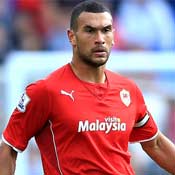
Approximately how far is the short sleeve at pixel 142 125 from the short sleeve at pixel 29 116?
27.5 inches

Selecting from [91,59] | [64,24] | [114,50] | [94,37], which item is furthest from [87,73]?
[64,24]

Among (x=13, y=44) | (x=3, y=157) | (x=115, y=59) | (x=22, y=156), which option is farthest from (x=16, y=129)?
(x=13, y=44)

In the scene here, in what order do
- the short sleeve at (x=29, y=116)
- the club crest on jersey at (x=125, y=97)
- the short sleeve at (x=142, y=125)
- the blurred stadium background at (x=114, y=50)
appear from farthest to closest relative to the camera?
the blurred stadium background at (x=114, y=50), the short sleeve at (x=142, y=125), the club crest on jersey at (x=125, y=97), the short sleeve at (x=29, y=116)

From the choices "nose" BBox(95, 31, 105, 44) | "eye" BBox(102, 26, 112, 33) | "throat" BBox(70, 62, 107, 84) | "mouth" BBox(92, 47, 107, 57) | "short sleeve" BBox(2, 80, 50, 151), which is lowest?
"short sleeve" BBox(2, 80, 50, 151)

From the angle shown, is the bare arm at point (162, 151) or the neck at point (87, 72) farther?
the bare arm at point (162, 151)

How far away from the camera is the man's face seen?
17.3ft

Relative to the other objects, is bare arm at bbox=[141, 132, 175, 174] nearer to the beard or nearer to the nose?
the beard

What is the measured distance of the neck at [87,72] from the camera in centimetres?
540

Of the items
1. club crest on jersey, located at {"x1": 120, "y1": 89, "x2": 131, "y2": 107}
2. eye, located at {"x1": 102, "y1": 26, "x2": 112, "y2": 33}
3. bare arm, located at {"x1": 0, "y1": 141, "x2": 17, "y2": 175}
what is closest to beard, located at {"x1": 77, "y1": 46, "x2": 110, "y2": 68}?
eye, located at {"x1": 102, "y1": 26, "x2": 112, "y2": 33}

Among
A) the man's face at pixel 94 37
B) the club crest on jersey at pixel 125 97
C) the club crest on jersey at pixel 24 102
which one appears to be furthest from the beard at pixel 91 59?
the club crest on jersey at pixel 24 102

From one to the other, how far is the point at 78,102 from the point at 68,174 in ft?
1.48

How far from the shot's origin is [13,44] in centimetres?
934

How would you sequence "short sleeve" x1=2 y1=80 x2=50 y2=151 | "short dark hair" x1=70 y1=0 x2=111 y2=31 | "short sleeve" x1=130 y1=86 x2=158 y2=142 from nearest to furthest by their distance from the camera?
"short sleeve" x1=2 y1=80 x2=50 y2=151 → "short dark hair" x1=70 y1=0 x2=111 y2=31 → "short sleeve" x1=130 y1=86 x2=158 y2=142

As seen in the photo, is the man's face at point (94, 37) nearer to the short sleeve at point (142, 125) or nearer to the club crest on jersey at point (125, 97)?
the club crest on jersey at point (125, 97)
